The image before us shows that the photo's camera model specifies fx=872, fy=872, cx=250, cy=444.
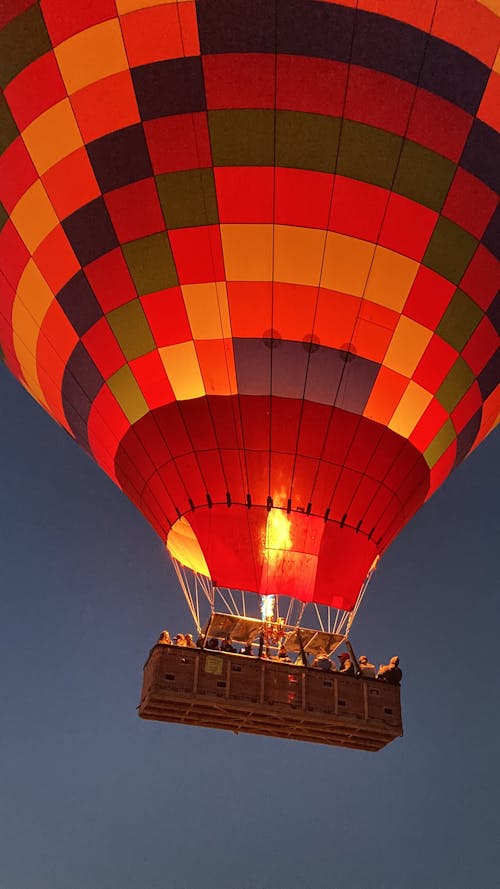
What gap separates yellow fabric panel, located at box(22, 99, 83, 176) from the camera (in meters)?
6.20

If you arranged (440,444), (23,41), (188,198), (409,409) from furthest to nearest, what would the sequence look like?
(440,444), (409,409), (188,198), (23,41)

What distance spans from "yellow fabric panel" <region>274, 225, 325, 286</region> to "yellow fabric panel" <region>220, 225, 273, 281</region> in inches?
2.3

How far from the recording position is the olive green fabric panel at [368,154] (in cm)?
599

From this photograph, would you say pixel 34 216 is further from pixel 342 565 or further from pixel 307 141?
pixel 342 565

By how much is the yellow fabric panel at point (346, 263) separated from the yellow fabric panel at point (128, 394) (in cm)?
169

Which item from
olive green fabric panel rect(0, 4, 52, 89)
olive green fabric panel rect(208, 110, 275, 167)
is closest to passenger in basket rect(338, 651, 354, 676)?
olive green fabric panel rect(208, 110, 275, 167)

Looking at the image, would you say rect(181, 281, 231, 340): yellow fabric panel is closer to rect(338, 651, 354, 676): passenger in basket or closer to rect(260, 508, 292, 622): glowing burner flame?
rect(260, 508, 292, 622): glowing burner flame

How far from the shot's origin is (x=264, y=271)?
21.1 ft

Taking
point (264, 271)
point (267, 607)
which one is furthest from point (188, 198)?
point (267, 607)

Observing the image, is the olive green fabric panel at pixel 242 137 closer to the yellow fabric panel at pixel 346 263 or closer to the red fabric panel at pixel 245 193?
the red fabric panel at pixel 245 193

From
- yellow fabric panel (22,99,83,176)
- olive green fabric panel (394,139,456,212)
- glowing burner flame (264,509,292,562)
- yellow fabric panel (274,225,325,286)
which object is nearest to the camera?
olive green fabric panel (394,139,456,212)

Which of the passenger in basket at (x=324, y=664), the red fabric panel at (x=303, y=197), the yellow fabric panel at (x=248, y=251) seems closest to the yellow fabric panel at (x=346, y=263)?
the red fabric panel at (x=303, y=197)

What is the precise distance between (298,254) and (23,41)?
7.84 ft

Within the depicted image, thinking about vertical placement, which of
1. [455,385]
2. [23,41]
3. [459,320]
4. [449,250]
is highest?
[23,41]
